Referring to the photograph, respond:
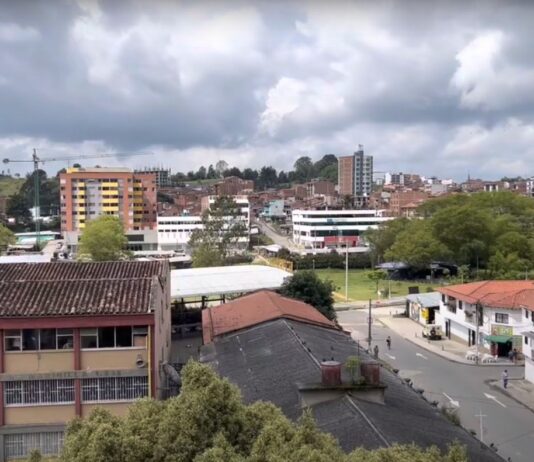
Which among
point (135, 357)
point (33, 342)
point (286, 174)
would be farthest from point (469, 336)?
point (286, 174)

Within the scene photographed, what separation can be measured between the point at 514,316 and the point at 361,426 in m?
21.9

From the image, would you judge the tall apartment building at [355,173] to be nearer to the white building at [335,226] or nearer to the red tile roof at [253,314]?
the white building at [335,226]

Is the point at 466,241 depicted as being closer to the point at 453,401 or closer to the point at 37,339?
the point at 453,401

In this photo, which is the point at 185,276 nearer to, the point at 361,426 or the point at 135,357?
the point at 135,357

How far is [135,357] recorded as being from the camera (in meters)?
19.7

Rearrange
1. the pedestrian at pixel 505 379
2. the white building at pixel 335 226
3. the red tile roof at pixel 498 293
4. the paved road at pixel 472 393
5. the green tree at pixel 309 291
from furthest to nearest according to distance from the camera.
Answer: the white building at pixel 335 226
the green tree at pixel 309 291
the red tile roof at pixel 498 293
the pedestrian at pixel 505 379
the paved road at pixel 472 393

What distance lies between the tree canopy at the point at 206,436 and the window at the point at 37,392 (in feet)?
37.1

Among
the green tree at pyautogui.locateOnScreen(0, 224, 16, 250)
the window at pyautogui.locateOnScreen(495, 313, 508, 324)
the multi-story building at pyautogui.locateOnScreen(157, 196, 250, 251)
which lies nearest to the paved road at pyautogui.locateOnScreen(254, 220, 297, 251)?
the multi-story building at pyautogui.locateOnScreen(157, 196, 250, 251)

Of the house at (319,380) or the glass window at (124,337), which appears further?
the glass window at (124,337)

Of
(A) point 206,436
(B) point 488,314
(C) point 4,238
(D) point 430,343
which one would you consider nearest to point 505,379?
(B) point 488,314

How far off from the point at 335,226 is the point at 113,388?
246 ft

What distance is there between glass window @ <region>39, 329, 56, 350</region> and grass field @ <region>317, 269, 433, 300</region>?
36.6m

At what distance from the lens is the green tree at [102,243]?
56.5 metres

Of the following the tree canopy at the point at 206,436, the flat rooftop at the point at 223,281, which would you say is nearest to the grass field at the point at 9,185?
the flat rooftop at the point at 223,281
